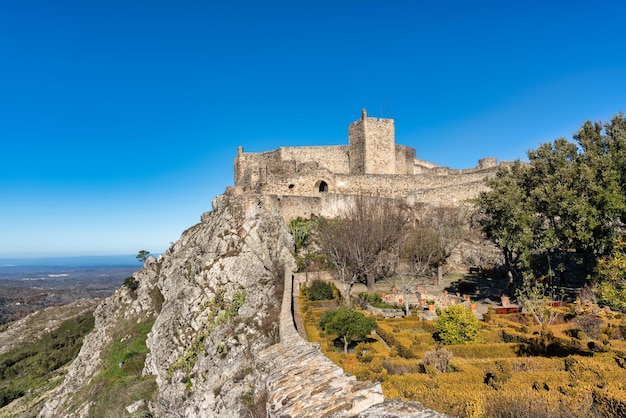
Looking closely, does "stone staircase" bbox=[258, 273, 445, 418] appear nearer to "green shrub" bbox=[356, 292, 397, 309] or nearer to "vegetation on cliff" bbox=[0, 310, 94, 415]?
"green shrub" bbox=[356, 292, 397, 309]

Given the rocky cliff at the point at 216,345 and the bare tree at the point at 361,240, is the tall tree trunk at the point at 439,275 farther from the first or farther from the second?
the rocky cliff at the point at 216,345

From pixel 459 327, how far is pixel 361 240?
43.8 feet

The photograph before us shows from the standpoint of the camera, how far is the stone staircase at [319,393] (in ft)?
15.0

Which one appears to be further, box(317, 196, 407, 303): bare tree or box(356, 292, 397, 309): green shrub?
box(317, 196, 407, 303): bare tree

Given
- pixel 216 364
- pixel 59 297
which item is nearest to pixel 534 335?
pixel 216 364

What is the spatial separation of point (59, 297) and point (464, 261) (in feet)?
615

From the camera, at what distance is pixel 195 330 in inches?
931

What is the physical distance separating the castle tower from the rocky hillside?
17.2 meters

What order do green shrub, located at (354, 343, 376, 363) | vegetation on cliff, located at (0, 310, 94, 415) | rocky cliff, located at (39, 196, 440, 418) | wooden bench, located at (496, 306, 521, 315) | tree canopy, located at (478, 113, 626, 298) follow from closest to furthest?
rocky cliff, located at (39, 196, 440, 418)
green shrub, located at (354, 343, 376, 363)
tree canopy, located at (478, 113, 626, 298)
wooden bench, located at (496, 306, 521, 315)
vegetation on cliff, located at (0, 310, 94, 415)

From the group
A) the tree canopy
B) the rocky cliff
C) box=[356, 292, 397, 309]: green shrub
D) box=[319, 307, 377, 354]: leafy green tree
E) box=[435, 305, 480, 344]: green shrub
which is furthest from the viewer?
box=[356, 292, 397, 309]: green shrub

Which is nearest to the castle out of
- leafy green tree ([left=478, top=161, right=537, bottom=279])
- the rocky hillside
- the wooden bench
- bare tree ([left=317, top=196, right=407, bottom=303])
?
bare tree ([left=317, top=196, right=407, bottom=303])

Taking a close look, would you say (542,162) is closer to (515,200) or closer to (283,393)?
(515,200)

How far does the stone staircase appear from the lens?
4578 millimetres

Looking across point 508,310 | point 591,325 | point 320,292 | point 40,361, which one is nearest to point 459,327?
point 591,325
